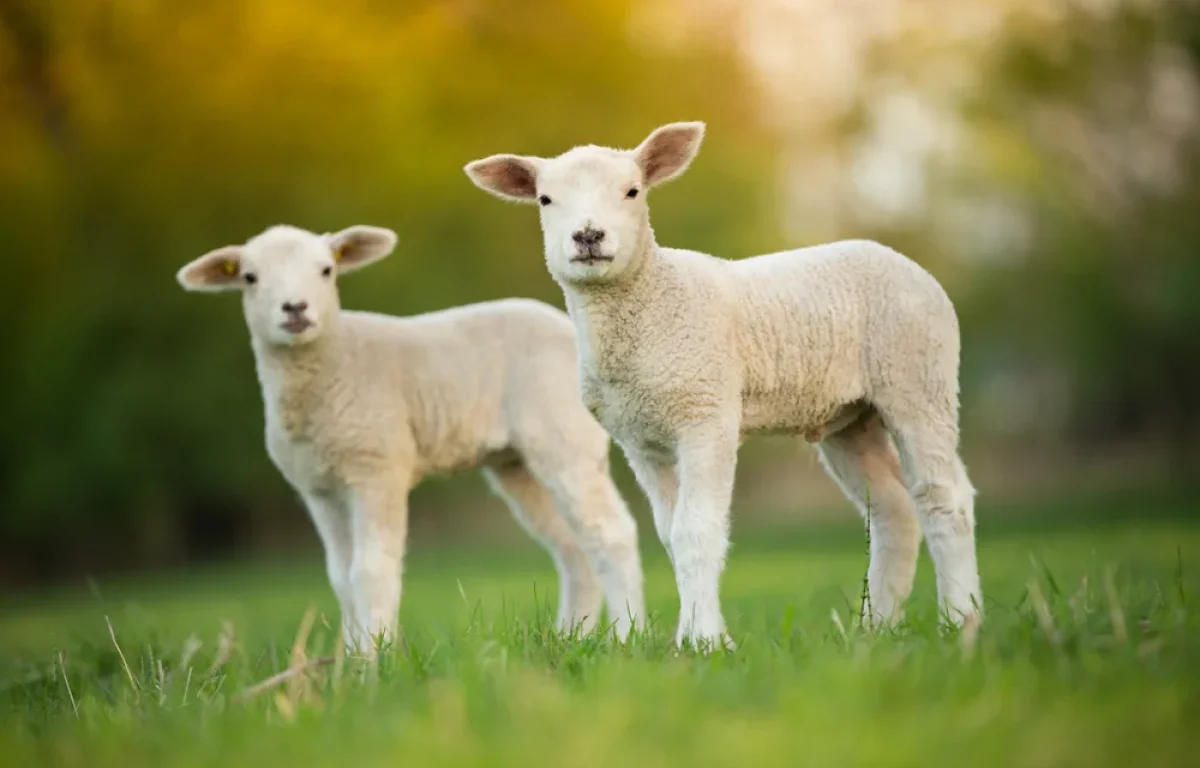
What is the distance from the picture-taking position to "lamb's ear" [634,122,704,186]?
5.72m

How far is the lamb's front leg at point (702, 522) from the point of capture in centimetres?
527

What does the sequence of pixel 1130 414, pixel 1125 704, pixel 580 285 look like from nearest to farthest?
pixel 1125 704, pixel 580 285, pixel 1130 414

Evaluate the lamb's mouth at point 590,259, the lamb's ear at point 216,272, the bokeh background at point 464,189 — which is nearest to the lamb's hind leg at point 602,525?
the lamb's ear at point 216,272

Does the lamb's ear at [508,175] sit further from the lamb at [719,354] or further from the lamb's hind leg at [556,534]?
the lamb's hind leg at [556,534]

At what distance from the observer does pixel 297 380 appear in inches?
287

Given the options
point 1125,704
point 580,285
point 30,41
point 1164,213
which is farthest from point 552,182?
point 1164,213

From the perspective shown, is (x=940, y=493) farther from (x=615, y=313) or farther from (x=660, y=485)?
(x=615, y=313)

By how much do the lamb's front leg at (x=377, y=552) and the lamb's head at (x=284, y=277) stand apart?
0.93 m

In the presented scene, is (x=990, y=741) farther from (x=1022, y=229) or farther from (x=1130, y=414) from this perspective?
(x=1130, y=414)

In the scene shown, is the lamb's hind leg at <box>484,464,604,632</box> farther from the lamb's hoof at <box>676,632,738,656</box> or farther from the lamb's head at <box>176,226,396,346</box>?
the lamb's hoof at <box>676,632,738,656</box>

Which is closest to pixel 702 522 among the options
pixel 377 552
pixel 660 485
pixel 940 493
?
pixel 660 485

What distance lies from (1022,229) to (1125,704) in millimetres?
24728

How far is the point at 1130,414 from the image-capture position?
104ft

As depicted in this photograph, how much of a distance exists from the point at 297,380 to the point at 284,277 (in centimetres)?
57
